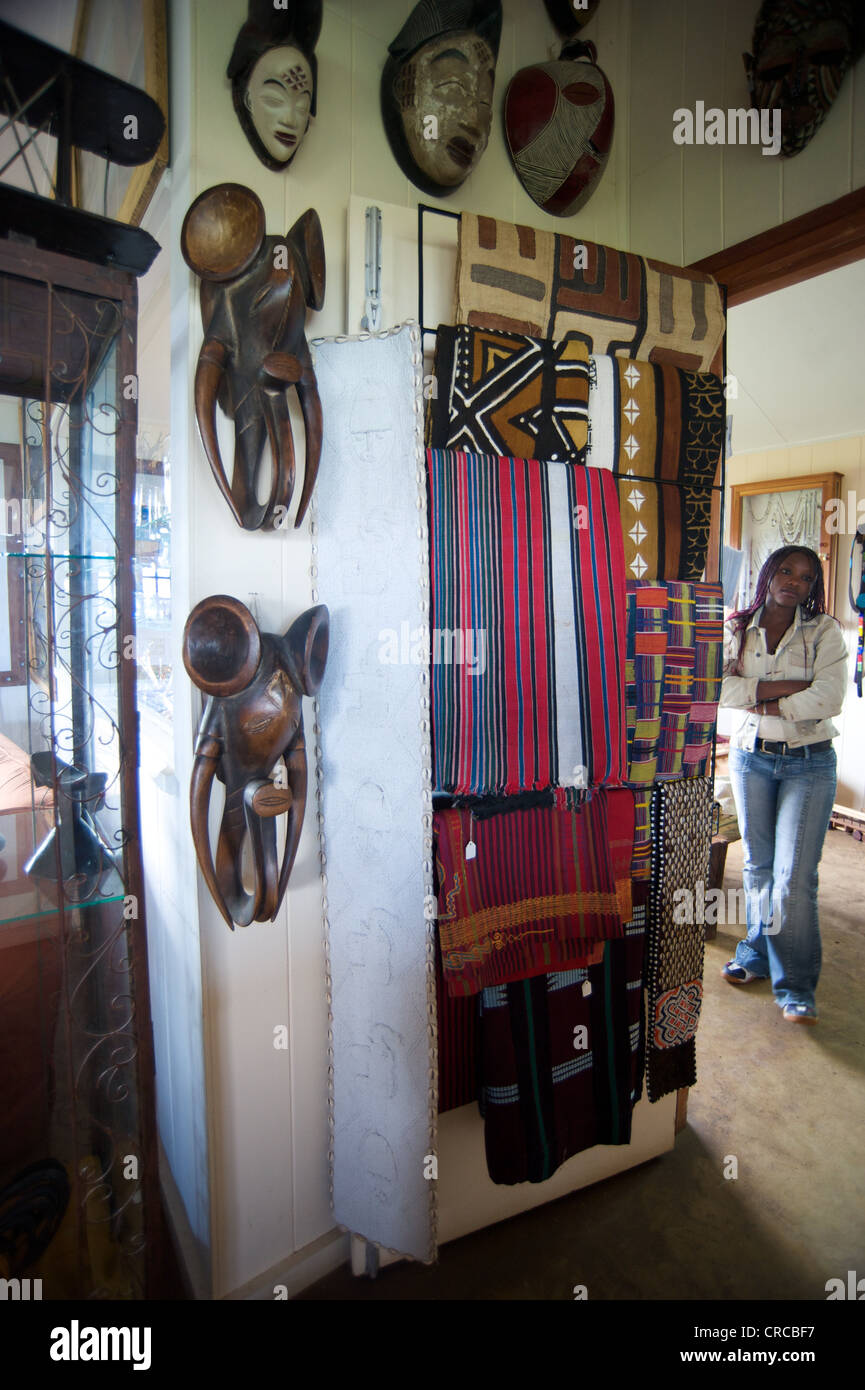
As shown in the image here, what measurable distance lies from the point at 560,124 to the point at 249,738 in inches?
58.4

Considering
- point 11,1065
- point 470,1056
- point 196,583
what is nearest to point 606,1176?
point 470,1056

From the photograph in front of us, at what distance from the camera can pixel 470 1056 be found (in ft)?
5.08

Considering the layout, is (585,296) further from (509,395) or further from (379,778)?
(379,778)

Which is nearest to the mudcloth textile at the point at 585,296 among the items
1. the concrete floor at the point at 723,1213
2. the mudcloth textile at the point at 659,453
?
the mudcloth textile at the point at 659,453

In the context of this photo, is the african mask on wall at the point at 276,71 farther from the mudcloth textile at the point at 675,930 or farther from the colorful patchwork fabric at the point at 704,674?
the mudcloth textile at the point at 675,930

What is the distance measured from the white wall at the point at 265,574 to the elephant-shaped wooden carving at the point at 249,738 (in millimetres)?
149

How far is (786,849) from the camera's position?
256cm

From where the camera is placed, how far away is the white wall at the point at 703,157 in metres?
1.49

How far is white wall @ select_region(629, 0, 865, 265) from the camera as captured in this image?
4.90ft

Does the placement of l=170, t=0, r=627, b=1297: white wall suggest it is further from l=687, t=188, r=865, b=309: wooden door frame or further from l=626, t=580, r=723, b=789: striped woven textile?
l=626, t=580, r=723, b=789: striped woven textile

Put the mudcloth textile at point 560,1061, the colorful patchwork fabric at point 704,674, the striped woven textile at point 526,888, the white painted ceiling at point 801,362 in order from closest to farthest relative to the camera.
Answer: the striped woven textile at point 526,888 < the mudcloth textile at point 560,1061 < the colorful patchwork fabric at point 704,674 < the white painted ceiling at point 801,362

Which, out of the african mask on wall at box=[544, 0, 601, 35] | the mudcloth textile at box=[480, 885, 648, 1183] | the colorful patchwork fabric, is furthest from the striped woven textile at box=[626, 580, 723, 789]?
the african mask on wall at box=[544, 0, 601, 35]

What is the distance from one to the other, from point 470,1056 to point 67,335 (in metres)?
1.58
